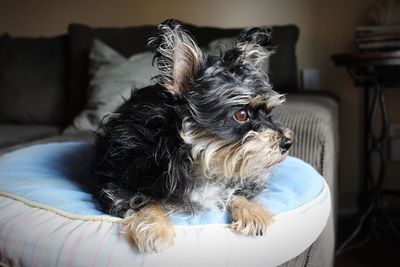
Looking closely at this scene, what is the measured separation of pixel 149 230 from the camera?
1.20 m

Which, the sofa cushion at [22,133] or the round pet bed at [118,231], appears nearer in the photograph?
the round pet bed at [118,231]

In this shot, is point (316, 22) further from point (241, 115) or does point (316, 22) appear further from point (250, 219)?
point (250, 219)

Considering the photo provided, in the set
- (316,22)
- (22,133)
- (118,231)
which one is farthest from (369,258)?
(22,133)

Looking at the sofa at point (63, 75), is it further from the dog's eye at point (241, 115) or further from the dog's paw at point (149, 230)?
the dog's paw at point (149, 230)

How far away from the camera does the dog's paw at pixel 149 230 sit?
46.3 inches

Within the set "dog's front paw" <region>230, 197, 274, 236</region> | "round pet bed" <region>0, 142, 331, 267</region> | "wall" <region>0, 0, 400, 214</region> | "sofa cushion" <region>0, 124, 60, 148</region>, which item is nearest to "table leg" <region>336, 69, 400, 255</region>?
"wall" <region>0, 0, 400, 214</region>

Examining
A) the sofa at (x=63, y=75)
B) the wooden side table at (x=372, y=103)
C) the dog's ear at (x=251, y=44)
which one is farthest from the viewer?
the sofa at (x=63, y=75)

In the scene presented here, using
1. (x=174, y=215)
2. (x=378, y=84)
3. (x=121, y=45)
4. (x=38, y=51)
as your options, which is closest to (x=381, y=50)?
(x=378, y=84)

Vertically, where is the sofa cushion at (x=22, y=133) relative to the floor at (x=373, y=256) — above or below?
above

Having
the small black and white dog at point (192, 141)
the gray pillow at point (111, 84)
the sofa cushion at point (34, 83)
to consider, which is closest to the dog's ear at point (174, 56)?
the small black and white dog at point (192, 141)

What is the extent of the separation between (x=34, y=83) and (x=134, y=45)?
75cm

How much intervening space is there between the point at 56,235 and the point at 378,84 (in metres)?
2.00

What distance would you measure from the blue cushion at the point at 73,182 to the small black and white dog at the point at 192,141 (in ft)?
0.20

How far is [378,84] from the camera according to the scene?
2.60 metres
